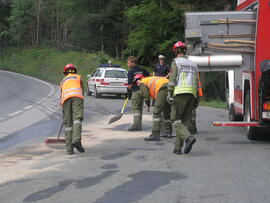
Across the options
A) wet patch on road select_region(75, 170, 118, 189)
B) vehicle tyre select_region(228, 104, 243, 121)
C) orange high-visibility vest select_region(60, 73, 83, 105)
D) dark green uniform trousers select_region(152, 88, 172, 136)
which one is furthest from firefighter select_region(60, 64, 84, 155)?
vehicle tyre select_region(228, 104, 243, 121)

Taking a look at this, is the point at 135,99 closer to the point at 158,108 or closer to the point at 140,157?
the point at 158,108

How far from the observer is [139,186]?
6605mm

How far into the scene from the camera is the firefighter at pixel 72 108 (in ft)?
31.4

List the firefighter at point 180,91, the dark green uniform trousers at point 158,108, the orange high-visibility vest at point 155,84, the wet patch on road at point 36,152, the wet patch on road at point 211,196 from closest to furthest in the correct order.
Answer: the wet patch on road at point 211,196 → the firefighter at point 180,91 → the wet patch on road at point 36,152 → the dark green uniform trousers at point 158,108 → the orange high-visibility vest at point 155,84

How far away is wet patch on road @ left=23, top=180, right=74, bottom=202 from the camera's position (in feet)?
20.3

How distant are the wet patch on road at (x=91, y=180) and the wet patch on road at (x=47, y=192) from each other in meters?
0.14

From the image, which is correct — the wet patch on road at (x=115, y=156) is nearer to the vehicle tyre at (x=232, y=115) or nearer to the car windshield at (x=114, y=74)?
the vehicle tyre at (x=232, y=115)

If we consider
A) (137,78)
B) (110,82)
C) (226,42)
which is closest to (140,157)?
(226,42)

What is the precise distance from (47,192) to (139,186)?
107cm

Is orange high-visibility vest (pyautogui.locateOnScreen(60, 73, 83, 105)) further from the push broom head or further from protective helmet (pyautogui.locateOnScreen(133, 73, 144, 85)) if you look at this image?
protective helmet (pyautogui.locateOnScreen(133, 73, 144, 85))

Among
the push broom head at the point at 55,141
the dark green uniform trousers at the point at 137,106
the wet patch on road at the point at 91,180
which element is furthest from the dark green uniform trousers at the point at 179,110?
the dark green uniform trousers at the point at 137,106

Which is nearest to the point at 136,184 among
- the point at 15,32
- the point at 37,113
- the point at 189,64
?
the point at 189,64

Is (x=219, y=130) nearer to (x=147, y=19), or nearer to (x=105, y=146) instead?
(x=105, y=146)

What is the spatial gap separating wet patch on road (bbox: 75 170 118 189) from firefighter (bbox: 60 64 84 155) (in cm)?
206
